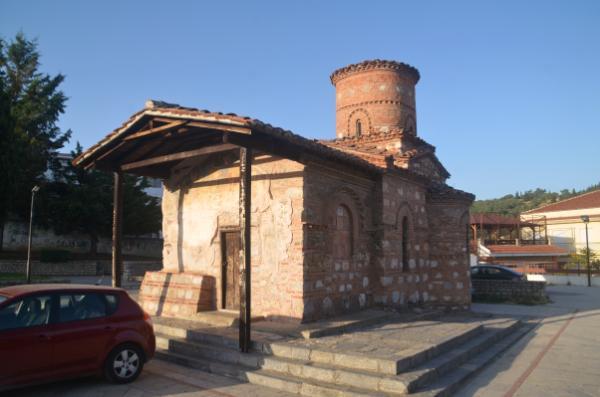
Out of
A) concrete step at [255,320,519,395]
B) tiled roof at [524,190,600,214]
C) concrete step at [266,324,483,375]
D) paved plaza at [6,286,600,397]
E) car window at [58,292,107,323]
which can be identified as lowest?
paved plaza at [6,286,600,397]

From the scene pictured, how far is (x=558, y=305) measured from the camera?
680 inches

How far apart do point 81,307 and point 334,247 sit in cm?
544

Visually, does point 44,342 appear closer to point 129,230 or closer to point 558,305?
point 558,305

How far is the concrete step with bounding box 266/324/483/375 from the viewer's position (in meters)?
6.12

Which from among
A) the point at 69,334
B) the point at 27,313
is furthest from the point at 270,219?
the point at 27,313

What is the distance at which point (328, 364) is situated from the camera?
6.54 metres

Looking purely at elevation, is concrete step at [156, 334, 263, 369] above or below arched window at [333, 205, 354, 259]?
below

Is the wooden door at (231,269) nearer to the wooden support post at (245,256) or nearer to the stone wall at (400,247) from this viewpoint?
the wooden support post at (245,256)

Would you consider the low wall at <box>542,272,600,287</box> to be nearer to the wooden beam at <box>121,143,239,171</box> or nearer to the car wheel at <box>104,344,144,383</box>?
the wooden beam at <box>121,143,239,171</box>

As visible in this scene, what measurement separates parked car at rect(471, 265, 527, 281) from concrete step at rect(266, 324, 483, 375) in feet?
48.5

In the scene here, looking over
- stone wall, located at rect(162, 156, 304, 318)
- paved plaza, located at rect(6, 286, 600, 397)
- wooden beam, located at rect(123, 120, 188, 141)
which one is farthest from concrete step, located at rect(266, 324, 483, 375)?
wooden beam, located at rect(123, 120, 188, 141)

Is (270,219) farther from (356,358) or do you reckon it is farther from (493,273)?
(493,273)

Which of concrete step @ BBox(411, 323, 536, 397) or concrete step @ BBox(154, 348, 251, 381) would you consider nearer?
concrete step @ BBox(411, 323, 536, 397)

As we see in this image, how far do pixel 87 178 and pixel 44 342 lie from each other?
2703cm
